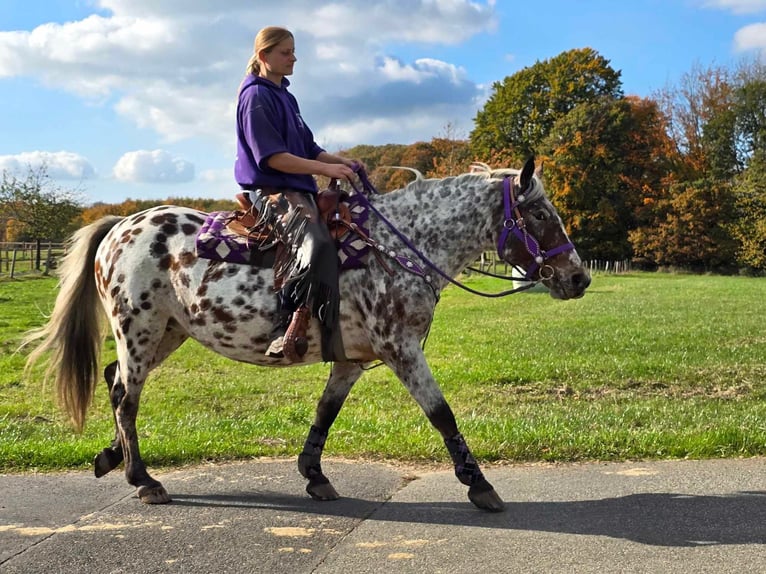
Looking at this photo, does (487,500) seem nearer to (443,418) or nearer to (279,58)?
(443,418)

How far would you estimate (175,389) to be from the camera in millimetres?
11578

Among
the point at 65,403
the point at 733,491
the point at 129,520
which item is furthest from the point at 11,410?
the point at 733,491

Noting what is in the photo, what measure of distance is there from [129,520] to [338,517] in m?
1.38

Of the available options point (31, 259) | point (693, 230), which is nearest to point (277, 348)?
point (31, 259)

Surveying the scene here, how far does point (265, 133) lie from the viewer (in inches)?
193

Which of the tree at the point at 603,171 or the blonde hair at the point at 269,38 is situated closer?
the blonde hair at the point at 269,38

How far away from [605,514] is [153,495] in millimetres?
3084

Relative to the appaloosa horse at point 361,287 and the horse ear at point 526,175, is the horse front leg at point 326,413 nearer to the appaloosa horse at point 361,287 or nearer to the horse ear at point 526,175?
the appaloosa horse at point 361,287

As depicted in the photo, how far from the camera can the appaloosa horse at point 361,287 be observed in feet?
16.2

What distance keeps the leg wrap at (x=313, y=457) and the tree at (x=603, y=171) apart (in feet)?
171

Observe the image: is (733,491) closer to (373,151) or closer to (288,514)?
(288,514)

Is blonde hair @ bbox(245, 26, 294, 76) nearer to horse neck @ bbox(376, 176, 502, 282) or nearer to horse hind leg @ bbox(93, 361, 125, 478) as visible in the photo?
horse neck @ bbox(376, 176, 502, 282)

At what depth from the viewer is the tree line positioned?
55.3 m

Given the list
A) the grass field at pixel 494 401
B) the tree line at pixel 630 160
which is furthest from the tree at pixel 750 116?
the grass field at pixel 494 401
